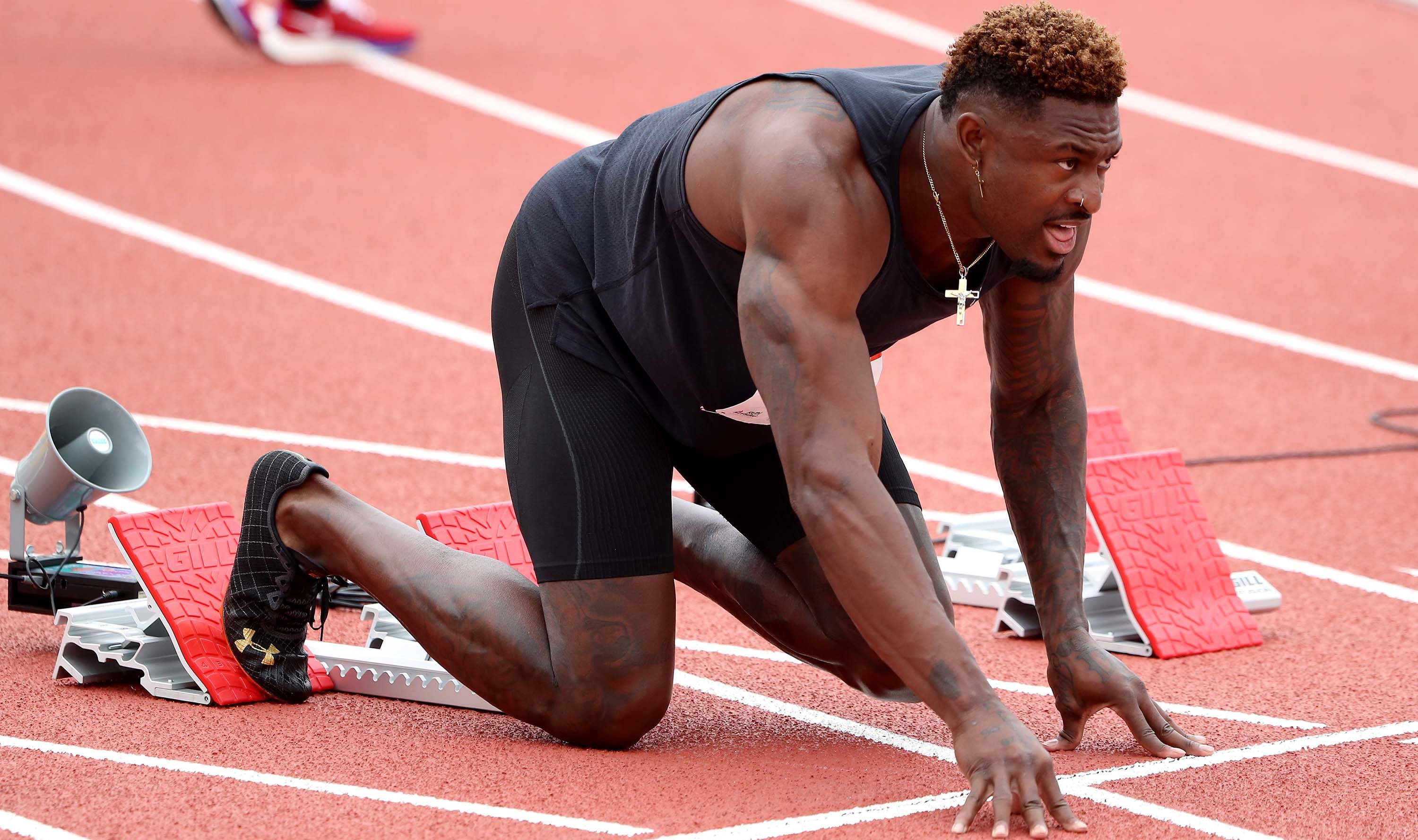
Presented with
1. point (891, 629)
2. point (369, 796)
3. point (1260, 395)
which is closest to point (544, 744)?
point (369, 796)

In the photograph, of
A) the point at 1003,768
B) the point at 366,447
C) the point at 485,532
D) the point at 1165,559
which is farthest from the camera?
the point at 366,447

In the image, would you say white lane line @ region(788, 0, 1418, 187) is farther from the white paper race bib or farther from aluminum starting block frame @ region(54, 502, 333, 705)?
aluminum starting block frame @ region(54, 502, 333, 705)

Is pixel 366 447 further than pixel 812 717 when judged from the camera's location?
Yes

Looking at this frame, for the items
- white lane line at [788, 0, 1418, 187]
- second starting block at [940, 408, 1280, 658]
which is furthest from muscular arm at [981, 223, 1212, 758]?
white lane line at [788, 0, 1418, 187]

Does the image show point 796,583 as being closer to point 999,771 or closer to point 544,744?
point 544,744

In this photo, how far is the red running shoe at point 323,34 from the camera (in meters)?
11.2

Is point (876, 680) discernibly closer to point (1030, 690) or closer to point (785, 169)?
point (1030, 690)

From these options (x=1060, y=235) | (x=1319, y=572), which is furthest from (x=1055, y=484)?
(x=1319, y=572)

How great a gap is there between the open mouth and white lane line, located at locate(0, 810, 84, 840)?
1.92 metres

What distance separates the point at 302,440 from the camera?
19.4ft

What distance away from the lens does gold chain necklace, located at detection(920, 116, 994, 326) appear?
2828 mm

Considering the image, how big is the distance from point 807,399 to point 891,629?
1.33ft

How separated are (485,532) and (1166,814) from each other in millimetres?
1867

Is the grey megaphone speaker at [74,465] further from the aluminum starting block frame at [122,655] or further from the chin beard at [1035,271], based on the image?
the chin beard at [1035,271]
